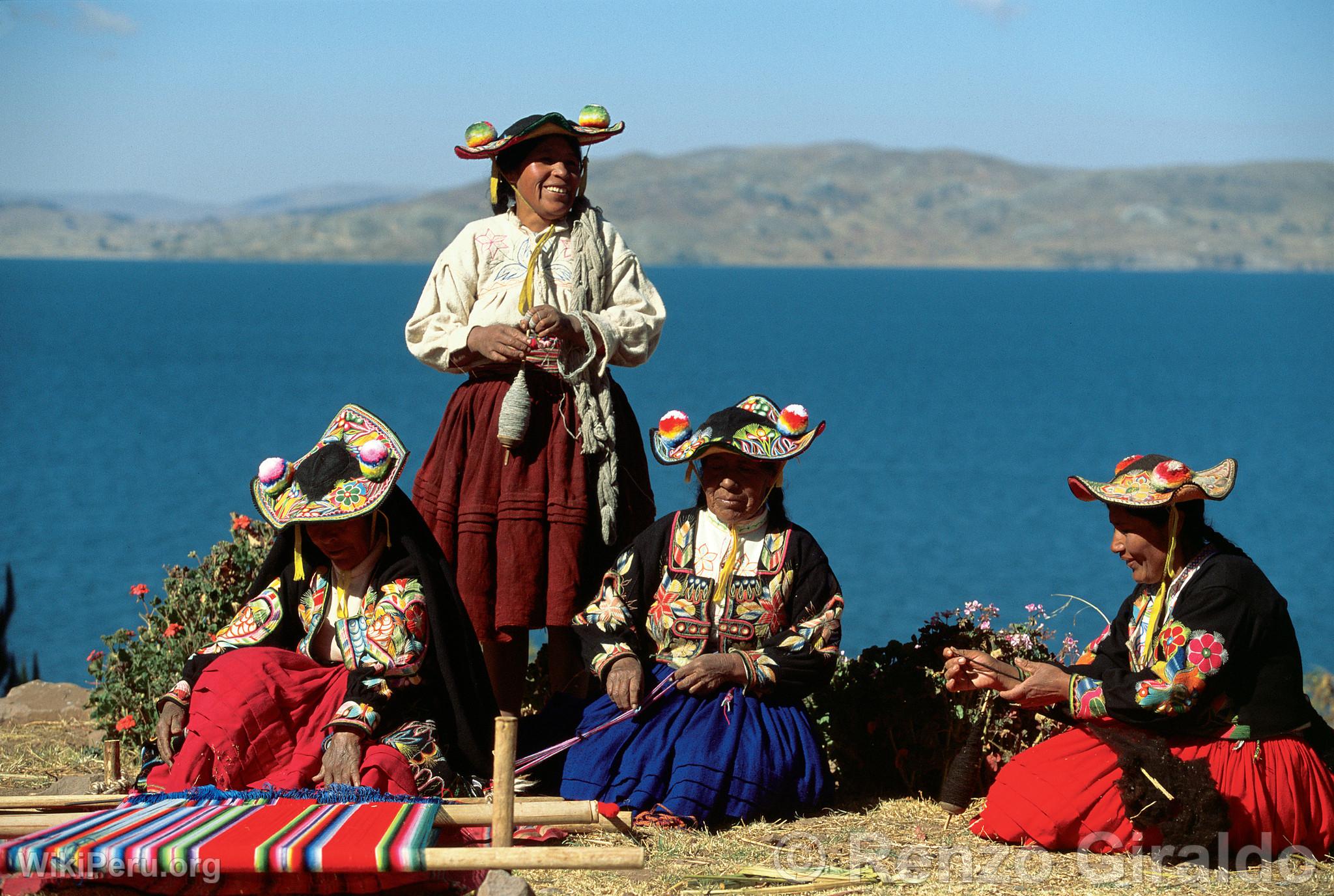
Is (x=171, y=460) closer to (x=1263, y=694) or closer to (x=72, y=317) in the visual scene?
(x=1263, y=694)

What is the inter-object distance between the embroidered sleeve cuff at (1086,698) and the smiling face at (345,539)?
228cm

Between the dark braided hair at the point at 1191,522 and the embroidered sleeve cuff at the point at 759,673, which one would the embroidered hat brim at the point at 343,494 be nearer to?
the embroidered sleeve cuff at the point at 759,673

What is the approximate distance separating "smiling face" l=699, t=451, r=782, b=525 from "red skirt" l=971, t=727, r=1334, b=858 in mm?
1255

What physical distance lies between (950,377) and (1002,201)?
116346 mm

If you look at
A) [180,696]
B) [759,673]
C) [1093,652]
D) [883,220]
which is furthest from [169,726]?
[883,220]

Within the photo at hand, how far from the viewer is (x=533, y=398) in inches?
243

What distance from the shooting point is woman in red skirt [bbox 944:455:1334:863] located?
498 cm

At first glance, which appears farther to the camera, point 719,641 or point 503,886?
point 719,641

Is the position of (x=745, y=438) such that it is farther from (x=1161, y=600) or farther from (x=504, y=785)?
(x=504, y=785)

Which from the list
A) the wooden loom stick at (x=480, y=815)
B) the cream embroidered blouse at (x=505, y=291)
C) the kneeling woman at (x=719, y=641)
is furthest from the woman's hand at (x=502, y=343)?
the wooden loom stick at (x=480, y=815)

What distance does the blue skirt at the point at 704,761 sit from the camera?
214 inches

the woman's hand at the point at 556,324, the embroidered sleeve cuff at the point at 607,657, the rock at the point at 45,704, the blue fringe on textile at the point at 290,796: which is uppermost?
the woman's hand at the point at 556,324

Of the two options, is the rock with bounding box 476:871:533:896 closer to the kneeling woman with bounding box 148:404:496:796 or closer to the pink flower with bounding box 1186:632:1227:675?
the kneeling woman with bounding box 148:404:496:796

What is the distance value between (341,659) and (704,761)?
49.0 inches
